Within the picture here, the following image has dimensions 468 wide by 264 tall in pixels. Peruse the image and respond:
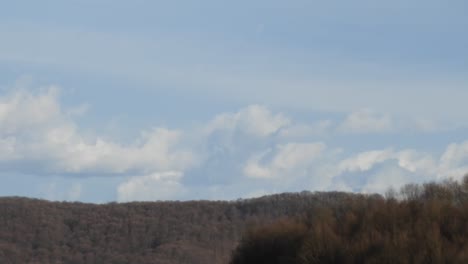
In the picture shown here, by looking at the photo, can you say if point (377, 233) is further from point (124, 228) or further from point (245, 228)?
point (124, 228)

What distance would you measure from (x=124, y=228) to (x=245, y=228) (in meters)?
49.4

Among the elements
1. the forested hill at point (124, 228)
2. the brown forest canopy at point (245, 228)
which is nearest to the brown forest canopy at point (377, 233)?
the brown forest canopy at point (245, 228)

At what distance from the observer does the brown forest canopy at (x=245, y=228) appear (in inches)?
1022

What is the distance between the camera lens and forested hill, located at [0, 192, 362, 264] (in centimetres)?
7412

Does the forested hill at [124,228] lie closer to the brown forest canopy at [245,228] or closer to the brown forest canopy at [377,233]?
the brown forest canopy at [245,228]

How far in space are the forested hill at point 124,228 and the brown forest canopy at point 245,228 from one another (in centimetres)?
10

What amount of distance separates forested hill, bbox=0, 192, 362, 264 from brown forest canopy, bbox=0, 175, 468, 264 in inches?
3.8

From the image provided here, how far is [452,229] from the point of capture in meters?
25.5

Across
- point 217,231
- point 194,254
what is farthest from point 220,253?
point 217,231

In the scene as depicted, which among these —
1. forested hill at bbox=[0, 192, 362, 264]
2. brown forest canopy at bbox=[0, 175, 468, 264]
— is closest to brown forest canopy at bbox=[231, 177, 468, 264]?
brown forest canopy at bbox=[0, 175, 468, 264]

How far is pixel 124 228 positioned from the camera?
85.0 meters

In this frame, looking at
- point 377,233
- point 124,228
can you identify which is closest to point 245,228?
point 377,233

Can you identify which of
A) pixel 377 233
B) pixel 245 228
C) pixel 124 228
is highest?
pixel 124 228

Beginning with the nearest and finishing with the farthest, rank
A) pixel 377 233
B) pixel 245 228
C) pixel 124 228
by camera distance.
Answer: pixel 377 233
pixel 245 228
pixel 124 228
